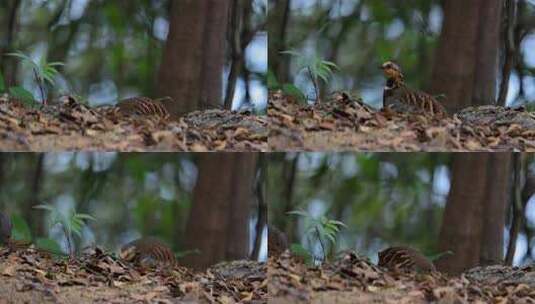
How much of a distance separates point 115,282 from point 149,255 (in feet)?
0.54

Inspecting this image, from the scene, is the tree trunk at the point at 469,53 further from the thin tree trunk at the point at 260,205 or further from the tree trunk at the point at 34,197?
the tree trunk at the point at 34,197

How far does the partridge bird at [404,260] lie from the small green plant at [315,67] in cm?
66

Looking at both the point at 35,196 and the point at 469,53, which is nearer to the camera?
the point at 469,53

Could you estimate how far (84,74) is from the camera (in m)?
2.89

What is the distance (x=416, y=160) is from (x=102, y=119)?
1231 millimetres

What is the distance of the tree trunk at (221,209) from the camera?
288 centimetres

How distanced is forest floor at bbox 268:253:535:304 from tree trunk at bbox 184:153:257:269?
18 centimetres

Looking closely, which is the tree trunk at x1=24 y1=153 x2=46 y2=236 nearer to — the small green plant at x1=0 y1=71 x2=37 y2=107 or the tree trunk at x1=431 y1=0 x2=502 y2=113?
the small green plant at x1=0 y1=71 x2=37 y2=107

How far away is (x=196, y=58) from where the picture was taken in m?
2.87

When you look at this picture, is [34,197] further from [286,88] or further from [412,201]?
[412,201]

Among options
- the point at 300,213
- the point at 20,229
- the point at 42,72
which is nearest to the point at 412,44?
the point at 300,213

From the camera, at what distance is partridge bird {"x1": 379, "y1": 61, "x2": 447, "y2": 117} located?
2.80 m

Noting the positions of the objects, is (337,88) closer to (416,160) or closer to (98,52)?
(416,160)

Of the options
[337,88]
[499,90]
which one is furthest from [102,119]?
[499,90]
